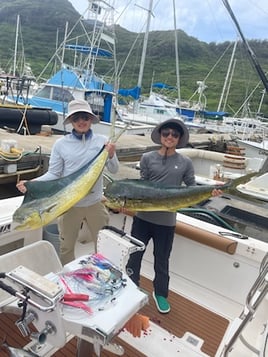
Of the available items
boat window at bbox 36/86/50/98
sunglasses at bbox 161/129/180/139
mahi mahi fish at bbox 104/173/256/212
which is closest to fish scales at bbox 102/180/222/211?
mahi mahi fish at bbox 104/173/256/212

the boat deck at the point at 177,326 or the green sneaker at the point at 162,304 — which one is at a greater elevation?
the green sneaker at the point at 162,304

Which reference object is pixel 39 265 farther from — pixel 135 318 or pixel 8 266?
pixel 135 318

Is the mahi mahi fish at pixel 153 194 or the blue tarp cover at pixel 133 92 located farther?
the blue tarp cover at pixel 133 92

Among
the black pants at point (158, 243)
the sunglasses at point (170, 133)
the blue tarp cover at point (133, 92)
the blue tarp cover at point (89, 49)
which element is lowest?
the black pants at point (158, 243)

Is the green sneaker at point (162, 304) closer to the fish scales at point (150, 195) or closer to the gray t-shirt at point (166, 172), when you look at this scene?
the gray t-shirt at point (166, 172)

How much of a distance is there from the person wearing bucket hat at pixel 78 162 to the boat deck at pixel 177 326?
0.52 metres

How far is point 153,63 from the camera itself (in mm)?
43594

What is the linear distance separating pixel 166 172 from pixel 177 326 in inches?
41.4

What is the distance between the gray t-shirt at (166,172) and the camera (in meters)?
1.95

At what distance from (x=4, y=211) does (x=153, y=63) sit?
4452cm

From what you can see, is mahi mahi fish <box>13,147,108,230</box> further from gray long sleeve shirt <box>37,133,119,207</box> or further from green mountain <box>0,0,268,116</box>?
green mountain <box>0,0,268,116</box>

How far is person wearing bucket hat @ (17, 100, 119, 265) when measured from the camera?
1.93 meters

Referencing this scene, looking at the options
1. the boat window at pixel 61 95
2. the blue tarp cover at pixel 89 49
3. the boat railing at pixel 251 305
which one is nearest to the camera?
the boat railing at pixel 251 305

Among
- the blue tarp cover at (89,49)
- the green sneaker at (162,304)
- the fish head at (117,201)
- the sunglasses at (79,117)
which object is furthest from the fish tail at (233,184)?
the blue tarp cover at (89,49)
